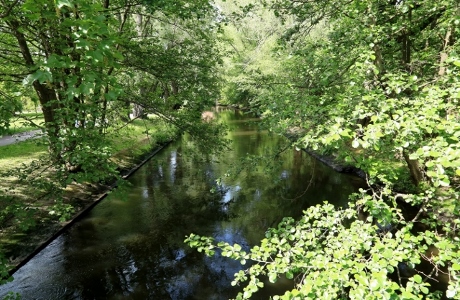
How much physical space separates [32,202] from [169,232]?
5129mm

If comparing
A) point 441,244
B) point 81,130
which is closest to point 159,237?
point 81,130

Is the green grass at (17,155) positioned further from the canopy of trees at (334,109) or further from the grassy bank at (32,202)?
the canopy of trees at (334,109)

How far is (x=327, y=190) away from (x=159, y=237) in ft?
27.9

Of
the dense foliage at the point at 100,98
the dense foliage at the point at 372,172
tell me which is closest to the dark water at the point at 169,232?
the dense foliage at the point at 100,98

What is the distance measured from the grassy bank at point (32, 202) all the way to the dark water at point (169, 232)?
1.91ft

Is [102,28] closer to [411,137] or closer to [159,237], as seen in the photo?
[411,137]

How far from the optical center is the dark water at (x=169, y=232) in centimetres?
787

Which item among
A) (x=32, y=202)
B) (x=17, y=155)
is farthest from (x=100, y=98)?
(x=17, y=155)

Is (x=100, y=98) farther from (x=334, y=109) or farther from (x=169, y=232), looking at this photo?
(x=169, y=232)

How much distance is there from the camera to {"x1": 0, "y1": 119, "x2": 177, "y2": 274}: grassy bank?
20.6ft

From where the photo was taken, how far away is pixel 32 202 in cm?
673

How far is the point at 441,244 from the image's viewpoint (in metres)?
3.08

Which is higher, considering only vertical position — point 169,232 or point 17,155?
point 17,155

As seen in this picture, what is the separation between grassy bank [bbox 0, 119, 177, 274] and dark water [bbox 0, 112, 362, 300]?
1.91ft
